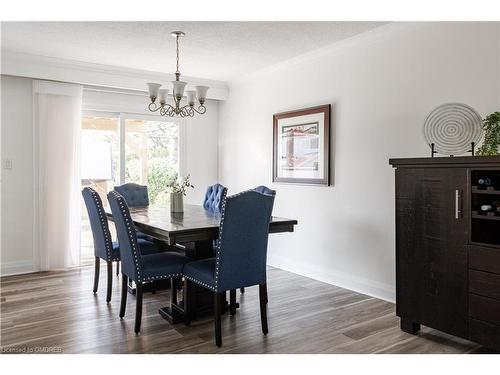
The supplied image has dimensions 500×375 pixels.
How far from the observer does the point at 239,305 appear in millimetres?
3598

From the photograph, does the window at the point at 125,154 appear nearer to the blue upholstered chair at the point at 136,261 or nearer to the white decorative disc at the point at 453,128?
the blue upholstered chair at the point at 136,261

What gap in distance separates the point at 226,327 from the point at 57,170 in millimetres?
2940

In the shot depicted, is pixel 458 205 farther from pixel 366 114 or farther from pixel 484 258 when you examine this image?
pixel 366 114

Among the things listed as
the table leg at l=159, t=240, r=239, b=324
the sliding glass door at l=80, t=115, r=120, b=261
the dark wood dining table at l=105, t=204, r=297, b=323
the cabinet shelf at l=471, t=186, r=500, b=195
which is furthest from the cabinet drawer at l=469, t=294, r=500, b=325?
the sliding glass door at l=80, t=115, r=120, b=261

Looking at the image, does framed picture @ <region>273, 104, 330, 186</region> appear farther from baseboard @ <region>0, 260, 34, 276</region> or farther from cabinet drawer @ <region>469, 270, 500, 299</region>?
baseboard @ <region>0, 260, 34, 276</region>

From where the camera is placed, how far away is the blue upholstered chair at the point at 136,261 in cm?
294

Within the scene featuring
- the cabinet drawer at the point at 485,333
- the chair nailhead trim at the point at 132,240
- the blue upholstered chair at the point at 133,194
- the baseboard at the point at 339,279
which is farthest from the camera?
the blue upholstered chair at the point at 133,194

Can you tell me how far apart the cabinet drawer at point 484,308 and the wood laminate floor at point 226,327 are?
0.27 m

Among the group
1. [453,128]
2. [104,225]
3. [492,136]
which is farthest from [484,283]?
[104,225]

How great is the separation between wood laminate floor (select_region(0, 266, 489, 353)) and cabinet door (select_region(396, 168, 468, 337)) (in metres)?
0.21

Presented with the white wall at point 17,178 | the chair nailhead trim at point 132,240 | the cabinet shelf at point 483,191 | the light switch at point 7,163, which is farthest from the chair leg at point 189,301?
the light switch at point 7,163

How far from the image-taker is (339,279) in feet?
13.8

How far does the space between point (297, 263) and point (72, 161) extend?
2.85 m

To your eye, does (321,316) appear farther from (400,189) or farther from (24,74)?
(24,74)
